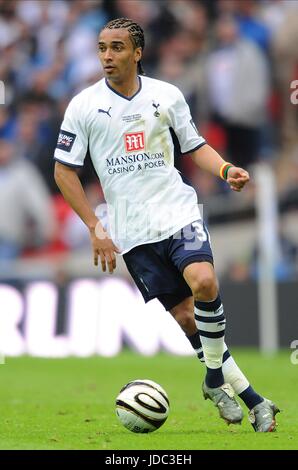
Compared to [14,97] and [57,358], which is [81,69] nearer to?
[14,97]

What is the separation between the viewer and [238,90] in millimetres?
17219

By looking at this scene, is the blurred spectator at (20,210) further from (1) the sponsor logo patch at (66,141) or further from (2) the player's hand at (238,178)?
(2) the player's hand at (238,178)

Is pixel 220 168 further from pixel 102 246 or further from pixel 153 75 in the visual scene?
pixel 153 75

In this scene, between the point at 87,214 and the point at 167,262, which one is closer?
the point at 87,214

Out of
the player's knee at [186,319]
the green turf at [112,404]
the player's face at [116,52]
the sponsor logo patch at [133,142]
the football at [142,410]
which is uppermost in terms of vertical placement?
the player's face at [116,52]

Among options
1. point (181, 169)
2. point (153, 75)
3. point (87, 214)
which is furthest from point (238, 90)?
point (87, 214)

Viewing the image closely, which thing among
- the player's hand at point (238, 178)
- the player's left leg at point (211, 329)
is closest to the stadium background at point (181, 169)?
the player's left leg at point (211, 329)

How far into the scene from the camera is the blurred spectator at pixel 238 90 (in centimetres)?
1708

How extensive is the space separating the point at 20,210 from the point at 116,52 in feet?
32.1

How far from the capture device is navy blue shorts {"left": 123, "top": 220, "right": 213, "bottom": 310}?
7.57 m

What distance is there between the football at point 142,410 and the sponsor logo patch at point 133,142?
1.57 meters

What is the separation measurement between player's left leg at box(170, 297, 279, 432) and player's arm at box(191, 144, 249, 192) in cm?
91

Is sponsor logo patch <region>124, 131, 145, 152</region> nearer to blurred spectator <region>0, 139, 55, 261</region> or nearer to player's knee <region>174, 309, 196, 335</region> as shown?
player's knee <region>174, 309, 196, 335</region>

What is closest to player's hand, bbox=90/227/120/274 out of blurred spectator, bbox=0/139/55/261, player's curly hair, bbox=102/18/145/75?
player's curly hair, bbox=102/18/145/75
